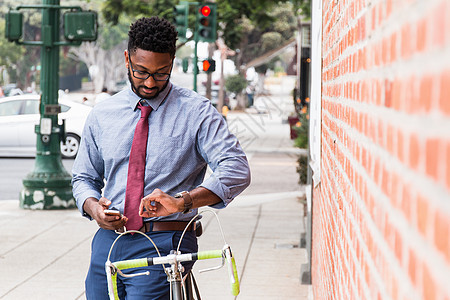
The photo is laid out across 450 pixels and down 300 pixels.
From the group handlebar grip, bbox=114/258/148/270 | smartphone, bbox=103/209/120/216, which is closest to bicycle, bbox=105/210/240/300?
handlebar grip, bbox=114/258/148/270

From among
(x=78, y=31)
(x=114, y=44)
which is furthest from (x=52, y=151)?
(x=114, y=44)

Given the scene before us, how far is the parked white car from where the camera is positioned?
61.6ft

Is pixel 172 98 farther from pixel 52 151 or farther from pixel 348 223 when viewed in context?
pixel 52 151

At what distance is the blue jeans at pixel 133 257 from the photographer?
3.26m

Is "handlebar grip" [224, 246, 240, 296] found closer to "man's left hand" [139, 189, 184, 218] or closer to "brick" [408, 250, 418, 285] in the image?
"man's left hand" [139, 189, 184, 218]

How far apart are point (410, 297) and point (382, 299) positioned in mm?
351

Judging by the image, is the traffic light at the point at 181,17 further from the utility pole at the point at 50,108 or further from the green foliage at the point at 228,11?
the utility pole at the point at 50,108

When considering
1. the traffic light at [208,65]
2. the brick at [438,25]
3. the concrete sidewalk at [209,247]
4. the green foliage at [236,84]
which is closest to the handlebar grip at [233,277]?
the brick at [438,25]

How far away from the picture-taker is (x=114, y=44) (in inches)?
3000

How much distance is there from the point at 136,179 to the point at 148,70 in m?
0.46

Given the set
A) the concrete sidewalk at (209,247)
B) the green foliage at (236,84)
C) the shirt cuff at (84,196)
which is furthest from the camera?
the green foliage at (236,84)

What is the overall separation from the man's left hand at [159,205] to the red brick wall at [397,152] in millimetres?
776

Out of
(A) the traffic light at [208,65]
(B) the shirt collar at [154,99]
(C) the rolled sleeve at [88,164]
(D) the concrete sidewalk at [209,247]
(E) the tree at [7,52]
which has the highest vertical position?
(E) the tree at [7,52]

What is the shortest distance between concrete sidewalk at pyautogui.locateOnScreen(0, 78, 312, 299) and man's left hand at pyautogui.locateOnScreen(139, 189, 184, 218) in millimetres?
3423
